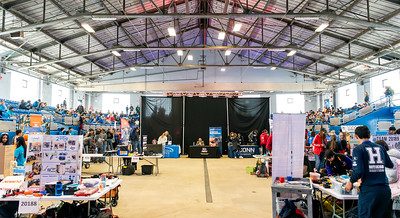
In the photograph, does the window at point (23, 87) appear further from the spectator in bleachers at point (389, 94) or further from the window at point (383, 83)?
the window at point (383, 83)

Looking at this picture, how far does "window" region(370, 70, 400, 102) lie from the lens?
1566 centimetres

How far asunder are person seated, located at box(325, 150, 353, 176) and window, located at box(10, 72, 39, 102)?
52.4 feet

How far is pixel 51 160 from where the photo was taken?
394 centimetres

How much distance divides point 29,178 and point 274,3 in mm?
11291

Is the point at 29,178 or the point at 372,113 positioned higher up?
the point at 372,113

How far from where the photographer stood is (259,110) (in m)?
16.9

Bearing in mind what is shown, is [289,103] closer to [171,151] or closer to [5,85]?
[171,151]

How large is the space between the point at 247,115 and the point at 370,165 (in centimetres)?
1381

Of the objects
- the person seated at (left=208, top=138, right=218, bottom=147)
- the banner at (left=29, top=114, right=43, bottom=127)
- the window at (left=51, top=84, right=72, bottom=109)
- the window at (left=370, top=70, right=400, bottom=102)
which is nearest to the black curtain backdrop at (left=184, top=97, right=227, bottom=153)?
the person seated at (left=208, top=138, right=218, bottom=147)

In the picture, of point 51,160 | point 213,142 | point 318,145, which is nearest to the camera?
point 51,160

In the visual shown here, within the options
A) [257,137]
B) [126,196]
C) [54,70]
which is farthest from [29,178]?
[54,70]

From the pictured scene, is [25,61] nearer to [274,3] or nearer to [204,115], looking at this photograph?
[204,115]

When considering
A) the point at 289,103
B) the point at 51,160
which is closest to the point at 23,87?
the point at 51,160

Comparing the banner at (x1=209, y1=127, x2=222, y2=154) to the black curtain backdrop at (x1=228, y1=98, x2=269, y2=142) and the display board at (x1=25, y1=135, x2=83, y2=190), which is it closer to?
the black curtain backdrop at (x1=228, y1=98, x2=269, y2=142)
